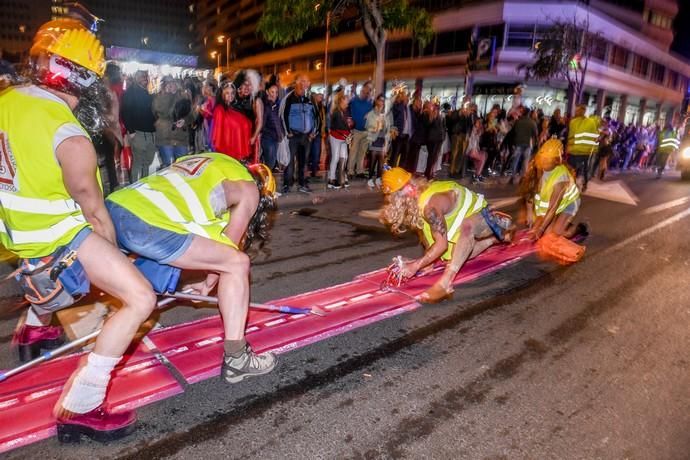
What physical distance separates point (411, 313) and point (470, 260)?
179cm

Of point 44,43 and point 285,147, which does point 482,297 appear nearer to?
point 44,43

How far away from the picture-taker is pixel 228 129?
7.73 metres

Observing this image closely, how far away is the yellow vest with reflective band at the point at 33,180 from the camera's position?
2.12m

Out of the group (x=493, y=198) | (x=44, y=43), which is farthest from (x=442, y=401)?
(x=493, y=198)

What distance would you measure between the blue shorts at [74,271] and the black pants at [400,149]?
32.8 feet

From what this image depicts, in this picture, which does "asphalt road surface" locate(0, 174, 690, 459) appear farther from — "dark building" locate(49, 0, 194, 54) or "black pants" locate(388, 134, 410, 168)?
"dark building" locate(49, 0, 194, 54)

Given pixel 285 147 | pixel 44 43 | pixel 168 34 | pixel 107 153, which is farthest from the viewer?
pixel 168 34

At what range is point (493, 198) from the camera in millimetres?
10789

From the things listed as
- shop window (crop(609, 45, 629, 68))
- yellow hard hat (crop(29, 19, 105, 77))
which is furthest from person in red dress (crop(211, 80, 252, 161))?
shop window (crop(609, 45, 629, 68))

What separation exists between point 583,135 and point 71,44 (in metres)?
10.5

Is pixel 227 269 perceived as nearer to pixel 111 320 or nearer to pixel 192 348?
pixel 111 320

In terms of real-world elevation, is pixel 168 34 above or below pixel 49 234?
above

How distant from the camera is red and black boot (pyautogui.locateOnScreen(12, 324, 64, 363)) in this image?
302 centimetres

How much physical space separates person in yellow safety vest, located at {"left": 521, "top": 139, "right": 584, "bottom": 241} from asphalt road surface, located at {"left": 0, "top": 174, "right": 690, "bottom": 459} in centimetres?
103
